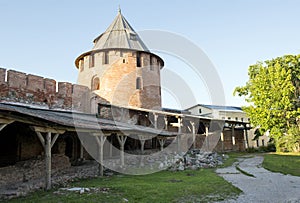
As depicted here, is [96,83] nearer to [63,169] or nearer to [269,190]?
[63,169]

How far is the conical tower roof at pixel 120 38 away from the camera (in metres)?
22.8

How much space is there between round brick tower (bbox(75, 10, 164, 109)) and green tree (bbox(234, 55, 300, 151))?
8591mm

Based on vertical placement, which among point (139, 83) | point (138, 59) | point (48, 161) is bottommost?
point (48, 161)

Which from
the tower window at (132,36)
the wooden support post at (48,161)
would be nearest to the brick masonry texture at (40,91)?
the wooden support post at (48,161)

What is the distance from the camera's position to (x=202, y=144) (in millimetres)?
22328

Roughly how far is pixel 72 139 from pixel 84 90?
4.97 meters

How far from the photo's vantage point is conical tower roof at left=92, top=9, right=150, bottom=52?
22.8m

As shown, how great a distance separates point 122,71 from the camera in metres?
21.8

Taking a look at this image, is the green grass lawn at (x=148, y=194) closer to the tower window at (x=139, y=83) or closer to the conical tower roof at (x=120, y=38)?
the tower window at (x=139, y=83)

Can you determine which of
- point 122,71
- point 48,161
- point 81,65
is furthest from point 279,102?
point 48,161

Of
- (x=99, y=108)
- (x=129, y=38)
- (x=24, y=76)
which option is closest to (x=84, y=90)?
(x=99, y=108)

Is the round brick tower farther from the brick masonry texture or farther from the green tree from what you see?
the green tree

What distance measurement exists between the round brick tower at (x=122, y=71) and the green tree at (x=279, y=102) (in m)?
8.59

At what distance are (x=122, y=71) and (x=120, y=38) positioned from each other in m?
3.60
